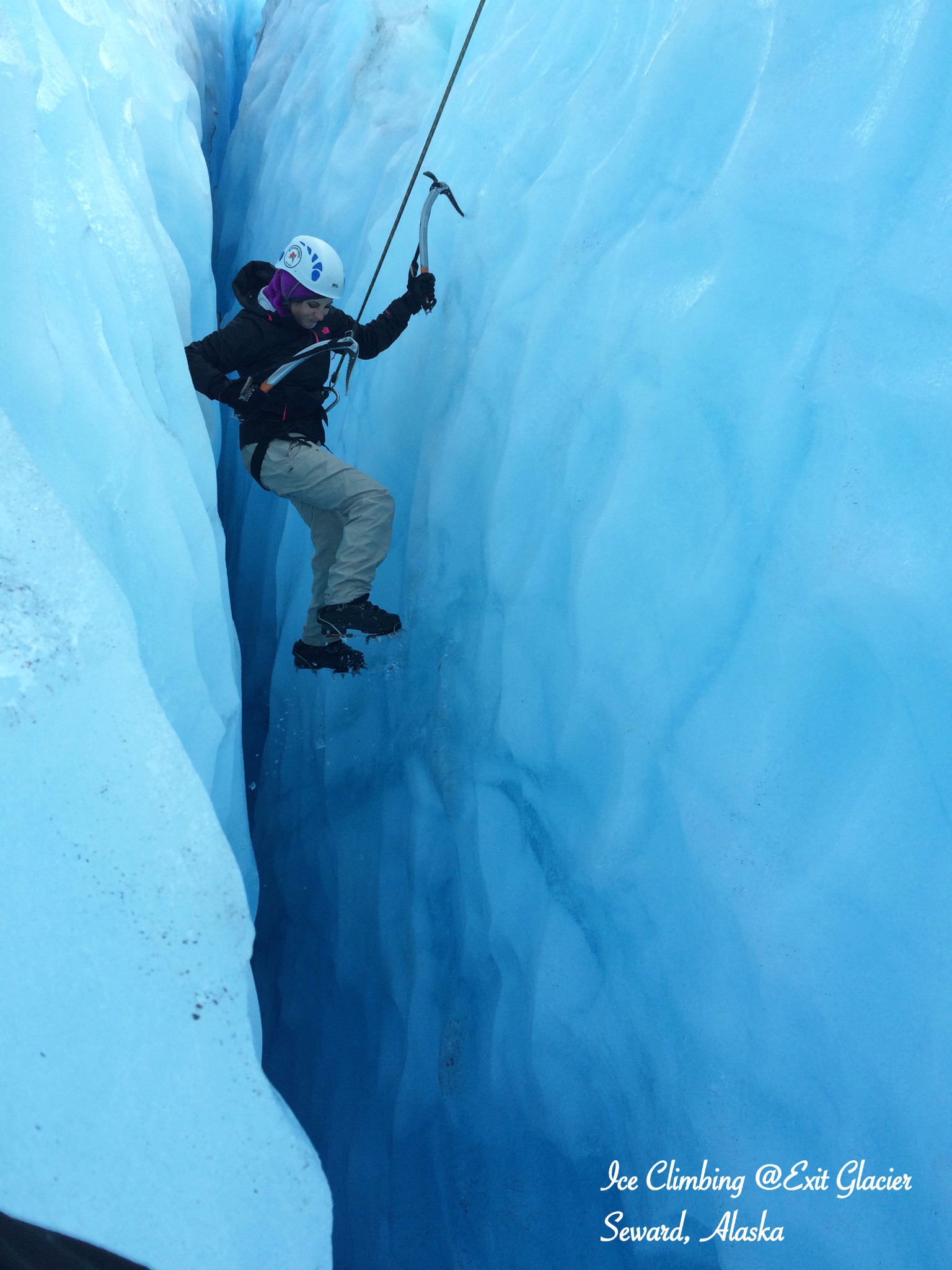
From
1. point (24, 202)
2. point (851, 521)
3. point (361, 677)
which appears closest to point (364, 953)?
point (361, 677)

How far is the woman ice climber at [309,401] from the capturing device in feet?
8.23

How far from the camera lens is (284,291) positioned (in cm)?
258

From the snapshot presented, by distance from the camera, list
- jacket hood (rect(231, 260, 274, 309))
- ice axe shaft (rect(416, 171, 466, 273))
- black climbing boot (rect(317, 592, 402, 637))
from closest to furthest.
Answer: black climbing boot (rect(317, 592, 402, 637)) → ice axe shaft (rect(416, 171, 466, 273)) → jacket hood (rect(231, 260, 274, 309))

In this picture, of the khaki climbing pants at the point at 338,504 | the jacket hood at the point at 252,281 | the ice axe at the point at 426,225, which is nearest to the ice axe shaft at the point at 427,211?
the ice axe at the point at 426,225

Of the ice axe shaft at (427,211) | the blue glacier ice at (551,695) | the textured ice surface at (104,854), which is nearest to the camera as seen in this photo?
the textured ice surface at (104,854)

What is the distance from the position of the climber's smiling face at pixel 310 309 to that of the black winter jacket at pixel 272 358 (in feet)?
0.07

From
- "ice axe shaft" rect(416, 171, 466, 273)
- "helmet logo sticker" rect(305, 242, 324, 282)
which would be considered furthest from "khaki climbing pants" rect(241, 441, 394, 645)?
"ice axe shaft" rect(416, 171, 466, 273)

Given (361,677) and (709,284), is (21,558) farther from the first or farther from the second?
(361,677)

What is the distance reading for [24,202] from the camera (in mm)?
1638

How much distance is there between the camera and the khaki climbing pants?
2496 millimetres

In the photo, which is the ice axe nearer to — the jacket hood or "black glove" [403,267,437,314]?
"black glove" [403,267,437,314]

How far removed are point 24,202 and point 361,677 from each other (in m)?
1.77

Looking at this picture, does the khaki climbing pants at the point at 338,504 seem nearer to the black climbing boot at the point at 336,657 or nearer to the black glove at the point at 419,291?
the black climbing boot at the point at 336,657

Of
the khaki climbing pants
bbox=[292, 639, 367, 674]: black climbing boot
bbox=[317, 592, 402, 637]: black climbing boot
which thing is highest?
the khaki climbing pants
